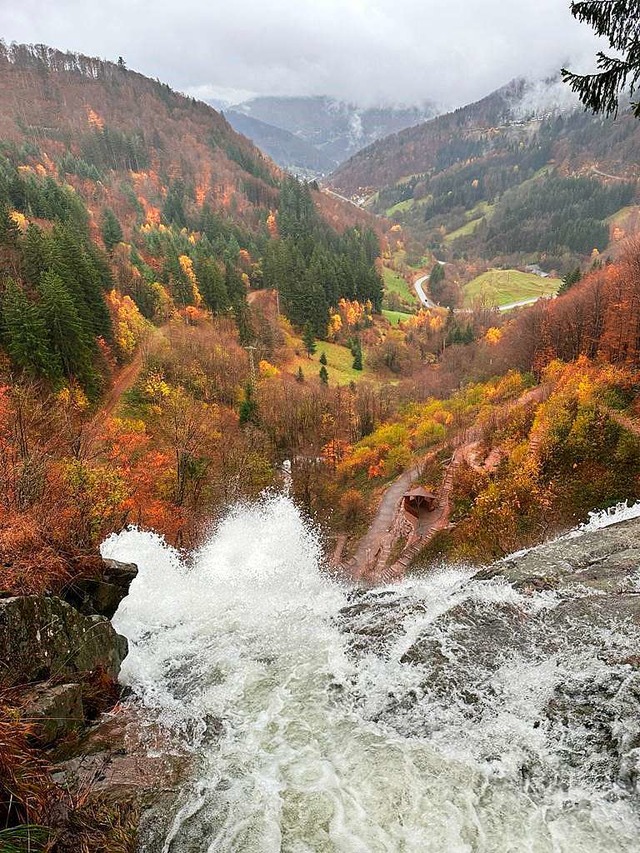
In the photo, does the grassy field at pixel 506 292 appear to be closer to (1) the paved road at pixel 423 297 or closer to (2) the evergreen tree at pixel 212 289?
(1) the paved road at pixel 423 297

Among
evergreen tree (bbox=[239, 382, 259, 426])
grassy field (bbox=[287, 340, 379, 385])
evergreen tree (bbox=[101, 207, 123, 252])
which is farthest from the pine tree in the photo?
evergreen tree (bbox=[101, 207, 123, 252])

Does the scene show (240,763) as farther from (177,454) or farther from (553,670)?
(177,454)

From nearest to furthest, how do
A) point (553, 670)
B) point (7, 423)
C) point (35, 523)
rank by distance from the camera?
point (553, 670)
point (35, 523)
point (7, 423)

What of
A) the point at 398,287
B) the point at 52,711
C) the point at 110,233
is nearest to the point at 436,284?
the point at 398,287

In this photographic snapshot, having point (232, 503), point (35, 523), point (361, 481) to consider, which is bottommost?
point (361, 481)

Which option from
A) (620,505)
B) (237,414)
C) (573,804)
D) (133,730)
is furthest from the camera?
(237,414)

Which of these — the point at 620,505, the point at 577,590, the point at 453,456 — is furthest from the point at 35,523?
the point at 453,456

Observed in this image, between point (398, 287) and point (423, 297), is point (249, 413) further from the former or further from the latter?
point (423, 297)
